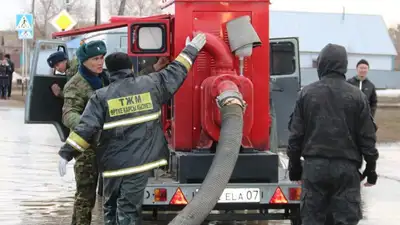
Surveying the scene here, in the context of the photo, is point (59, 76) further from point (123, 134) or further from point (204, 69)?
point (123, 134)

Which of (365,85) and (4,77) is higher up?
(365,85)

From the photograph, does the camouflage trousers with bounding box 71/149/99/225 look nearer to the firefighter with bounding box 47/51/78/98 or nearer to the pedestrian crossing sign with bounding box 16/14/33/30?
the firefighter with bounding box 47/51/78/98

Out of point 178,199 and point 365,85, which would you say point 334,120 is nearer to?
point 178,199

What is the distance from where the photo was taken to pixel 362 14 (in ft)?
243

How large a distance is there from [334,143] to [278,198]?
5.09 feet

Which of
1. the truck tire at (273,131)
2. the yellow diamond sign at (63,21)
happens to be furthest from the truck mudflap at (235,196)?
the yellow diamond sign at (63,21)

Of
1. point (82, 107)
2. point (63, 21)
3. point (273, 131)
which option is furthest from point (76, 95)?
point (63, 21)

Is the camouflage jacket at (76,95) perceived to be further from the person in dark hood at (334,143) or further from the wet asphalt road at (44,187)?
the person in dark hood at (334,143)

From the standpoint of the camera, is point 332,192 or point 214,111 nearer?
point 332,192

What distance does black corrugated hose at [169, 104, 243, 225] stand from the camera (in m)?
6.73

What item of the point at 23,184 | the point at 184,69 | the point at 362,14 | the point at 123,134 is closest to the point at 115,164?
the point at 123,134

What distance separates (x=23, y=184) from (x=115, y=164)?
536 centimetres

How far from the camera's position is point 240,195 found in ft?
24.1

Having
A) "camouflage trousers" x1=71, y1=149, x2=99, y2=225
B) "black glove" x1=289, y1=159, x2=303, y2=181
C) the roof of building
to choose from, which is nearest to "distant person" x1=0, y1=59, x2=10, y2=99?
"camouflage trousers" x1=71, y1=149, x2=99, y2=225
